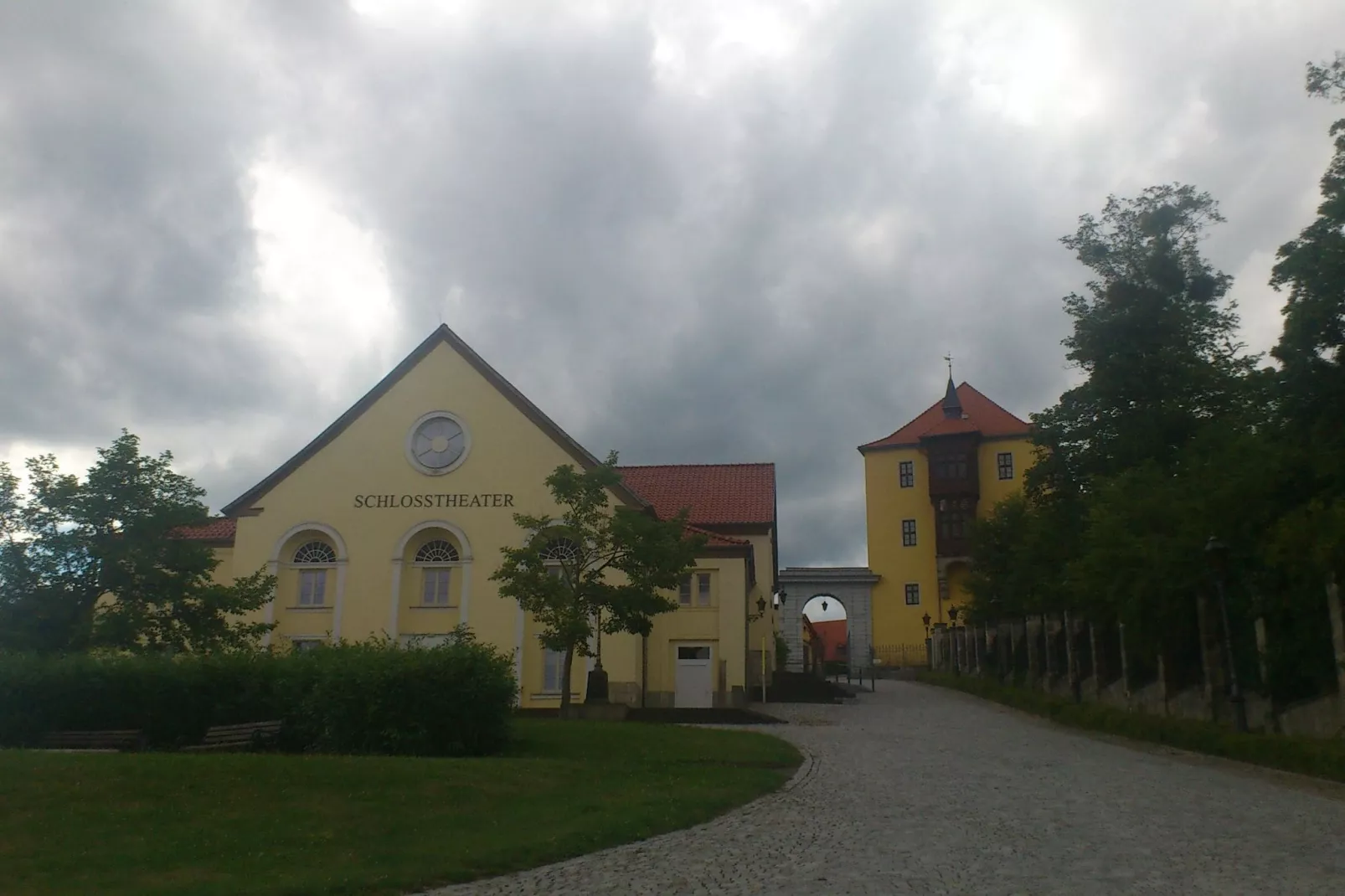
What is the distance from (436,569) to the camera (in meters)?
35.5

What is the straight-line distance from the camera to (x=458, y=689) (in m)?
19.1

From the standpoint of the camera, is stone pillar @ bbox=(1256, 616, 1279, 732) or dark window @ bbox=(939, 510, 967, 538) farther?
dark window @ bbox=(939, 510, 967, 538)

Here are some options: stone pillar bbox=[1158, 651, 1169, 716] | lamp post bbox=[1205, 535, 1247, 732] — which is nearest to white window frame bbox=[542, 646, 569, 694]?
stone pillar bbox=[1158, 651, 1169, 716]

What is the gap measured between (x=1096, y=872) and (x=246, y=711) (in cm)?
1620

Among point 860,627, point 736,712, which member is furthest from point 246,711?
point 860,627

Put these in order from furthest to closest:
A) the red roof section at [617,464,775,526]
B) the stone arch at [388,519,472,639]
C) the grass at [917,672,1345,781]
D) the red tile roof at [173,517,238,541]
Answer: the red roof section at [617,464,775,526] < the red tile roof at [173,517,238,541] < the stone arch at [388,519,472,639] < the grass at [917,672,1345,781]

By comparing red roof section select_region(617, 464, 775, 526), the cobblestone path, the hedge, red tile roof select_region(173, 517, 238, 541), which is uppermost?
red roof section select_region(617, 464, 775, 526)

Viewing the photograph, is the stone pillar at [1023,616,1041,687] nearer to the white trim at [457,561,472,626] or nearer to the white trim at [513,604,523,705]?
the white trim at [513,604,523,705]

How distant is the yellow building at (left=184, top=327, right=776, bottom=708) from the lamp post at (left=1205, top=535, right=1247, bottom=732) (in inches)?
665

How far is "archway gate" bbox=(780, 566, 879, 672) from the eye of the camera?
2683 inches

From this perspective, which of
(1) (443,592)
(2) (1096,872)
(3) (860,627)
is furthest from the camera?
(3) (860,627)

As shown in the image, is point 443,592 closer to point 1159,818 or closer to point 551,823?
point 551,823

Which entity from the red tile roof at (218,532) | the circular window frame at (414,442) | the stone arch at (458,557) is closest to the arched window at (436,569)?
the stone arch at (458,557)

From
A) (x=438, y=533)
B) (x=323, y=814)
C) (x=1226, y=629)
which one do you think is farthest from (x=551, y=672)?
(x=323, y=814)
